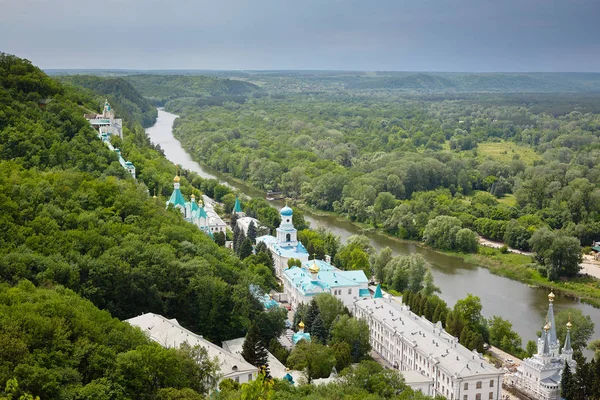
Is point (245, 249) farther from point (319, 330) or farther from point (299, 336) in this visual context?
point (299, 336)

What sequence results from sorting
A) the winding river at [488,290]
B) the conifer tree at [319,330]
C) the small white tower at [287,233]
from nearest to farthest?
1. the conifer tree at [319,330]
2. the winding river at [488,290]
3. the small white tower at [287,233]

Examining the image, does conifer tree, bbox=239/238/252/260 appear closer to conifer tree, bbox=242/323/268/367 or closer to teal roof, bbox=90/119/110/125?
conifer tree, bbox=242/323/268/367

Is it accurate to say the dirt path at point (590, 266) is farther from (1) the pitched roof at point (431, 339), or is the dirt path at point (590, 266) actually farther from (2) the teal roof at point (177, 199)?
(2) the teal roof at point (177, 199)

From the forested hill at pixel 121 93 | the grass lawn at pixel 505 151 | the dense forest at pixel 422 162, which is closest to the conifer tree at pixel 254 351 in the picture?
the dense forest at pixel 422 162

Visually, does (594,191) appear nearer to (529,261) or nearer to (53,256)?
(529,261)

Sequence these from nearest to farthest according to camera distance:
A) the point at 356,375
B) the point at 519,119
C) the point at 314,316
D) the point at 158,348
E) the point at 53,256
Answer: the point at 158,348, the point at 356,375, the point at 53,256, the point at 314,316, the point at 519,119

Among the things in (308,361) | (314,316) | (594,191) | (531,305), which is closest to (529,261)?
(531,305)

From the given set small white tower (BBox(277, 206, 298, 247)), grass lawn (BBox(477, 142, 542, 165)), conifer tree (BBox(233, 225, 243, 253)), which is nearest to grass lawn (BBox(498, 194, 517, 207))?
grass lawn (BBox(477, 142, 542, 165))
